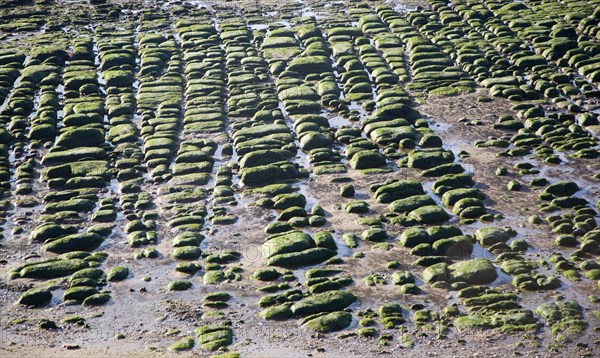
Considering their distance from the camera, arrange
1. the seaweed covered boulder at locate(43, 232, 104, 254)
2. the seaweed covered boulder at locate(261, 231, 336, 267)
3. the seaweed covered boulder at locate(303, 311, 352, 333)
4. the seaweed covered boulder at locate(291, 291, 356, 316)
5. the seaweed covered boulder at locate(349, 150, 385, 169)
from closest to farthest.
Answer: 1. the seaweed covered boulder at locate(303, 311, 352, 333)
2. the seaweed covered boulder at locate(291, 291, 356, 316)
3. the seaweed covered boulder at locate(261, 231, 336, 267)
4. the seaweed covered boulder at locate(43, 232, 104, 254)
5. the seaweed covered boulder at locate(349, 150, 385, 169)

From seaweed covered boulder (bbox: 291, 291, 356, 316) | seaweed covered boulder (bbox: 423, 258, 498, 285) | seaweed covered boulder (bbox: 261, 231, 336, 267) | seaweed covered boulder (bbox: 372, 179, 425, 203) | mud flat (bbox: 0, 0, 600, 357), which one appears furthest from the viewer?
seaweed covered boulder (bbox: 372, 179, 425, 203)

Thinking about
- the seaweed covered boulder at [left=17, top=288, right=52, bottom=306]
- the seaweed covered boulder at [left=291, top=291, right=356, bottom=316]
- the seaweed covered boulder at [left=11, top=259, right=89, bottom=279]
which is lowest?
the seaweed covered boulder at [left=291, top=291, right=356, bottom=316]

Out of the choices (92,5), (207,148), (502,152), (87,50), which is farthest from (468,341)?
(92,5)

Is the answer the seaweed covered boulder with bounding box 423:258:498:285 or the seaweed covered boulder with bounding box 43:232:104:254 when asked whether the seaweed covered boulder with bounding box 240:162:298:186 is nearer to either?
the seaweed covered boulder with bounding box 43:232:104:254

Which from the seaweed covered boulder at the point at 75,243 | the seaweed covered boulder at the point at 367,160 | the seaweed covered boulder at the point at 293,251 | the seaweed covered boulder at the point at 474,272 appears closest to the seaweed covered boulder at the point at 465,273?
the seaweed covered boulder at the point at 474,272

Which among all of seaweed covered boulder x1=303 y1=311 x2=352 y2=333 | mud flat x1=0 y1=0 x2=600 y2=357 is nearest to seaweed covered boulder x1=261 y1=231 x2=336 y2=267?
mud flat x1=0 y1=0 x2=600 y2=357

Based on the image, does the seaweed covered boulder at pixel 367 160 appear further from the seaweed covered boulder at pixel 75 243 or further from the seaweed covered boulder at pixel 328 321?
the seaweed covered boulder at pixel 328 321

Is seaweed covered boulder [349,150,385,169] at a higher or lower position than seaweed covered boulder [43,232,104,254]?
higher

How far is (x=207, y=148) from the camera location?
4597 centimetres

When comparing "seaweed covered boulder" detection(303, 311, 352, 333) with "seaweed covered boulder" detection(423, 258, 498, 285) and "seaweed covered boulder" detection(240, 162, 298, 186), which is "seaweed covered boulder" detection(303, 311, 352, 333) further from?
"seaweed covered boulder" detection(240, 162, 298, 186)

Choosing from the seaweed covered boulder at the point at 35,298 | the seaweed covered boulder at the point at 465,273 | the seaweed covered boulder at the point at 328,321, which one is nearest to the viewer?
the seaweed covered boulder at the point at 328,321

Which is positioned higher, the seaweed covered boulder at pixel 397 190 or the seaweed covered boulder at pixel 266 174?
the seaweed covered boulder at pixel 266 174

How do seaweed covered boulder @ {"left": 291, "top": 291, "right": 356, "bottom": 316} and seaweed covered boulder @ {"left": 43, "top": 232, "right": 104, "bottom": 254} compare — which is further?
seaweed covered boulder @ {"left": 43, "top": 232, "right": 104, "bottom": 254}

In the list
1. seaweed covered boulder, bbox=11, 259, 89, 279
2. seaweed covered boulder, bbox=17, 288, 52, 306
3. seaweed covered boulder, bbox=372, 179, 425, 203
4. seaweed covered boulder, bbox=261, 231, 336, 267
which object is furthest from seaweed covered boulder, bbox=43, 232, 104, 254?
seaweed covered boulder, bbox=372, 179, 425, 203
